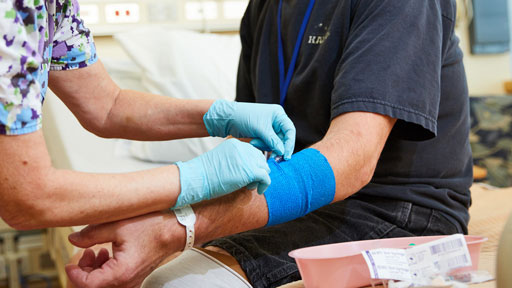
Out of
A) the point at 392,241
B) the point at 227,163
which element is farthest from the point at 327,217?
the point at 227,163

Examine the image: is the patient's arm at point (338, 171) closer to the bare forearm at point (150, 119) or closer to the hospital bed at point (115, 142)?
the bare forearm at point (150, 119)

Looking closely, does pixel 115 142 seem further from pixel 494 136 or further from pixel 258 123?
pixel 494 136

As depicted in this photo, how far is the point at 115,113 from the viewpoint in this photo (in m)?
1.25

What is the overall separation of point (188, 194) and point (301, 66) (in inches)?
22.5

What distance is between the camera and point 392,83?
1047mm

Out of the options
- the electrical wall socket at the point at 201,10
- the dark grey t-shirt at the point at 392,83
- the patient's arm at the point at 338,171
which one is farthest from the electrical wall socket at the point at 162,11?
the patient's arm at the point at 338,171

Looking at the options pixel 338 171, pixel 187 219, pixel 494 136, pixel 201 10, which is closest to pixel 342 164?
pixel 338 171

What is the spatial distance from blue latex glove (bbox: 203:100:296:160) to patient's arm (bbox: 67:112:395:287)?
0.09 meters

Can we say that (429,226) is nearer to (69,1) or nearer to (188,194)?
(188,194)

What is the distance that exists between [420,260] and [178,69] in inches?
60.4

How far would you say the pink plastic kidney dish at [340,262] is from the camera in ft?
2.84

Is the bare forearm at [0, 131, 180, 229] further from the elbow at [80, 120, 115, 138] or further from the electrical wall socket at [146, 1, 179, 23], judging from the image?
the electrical wall socket at [146, 1, 179, 23]

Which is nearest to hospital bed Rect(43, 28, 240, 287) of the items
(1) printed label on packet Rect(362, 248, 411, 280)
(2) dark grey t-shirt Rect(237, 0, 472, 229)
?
(2) dark grey t-shirt Rect(237, 0, 472, 229)

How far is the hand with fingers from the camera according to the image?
0.85 meters
